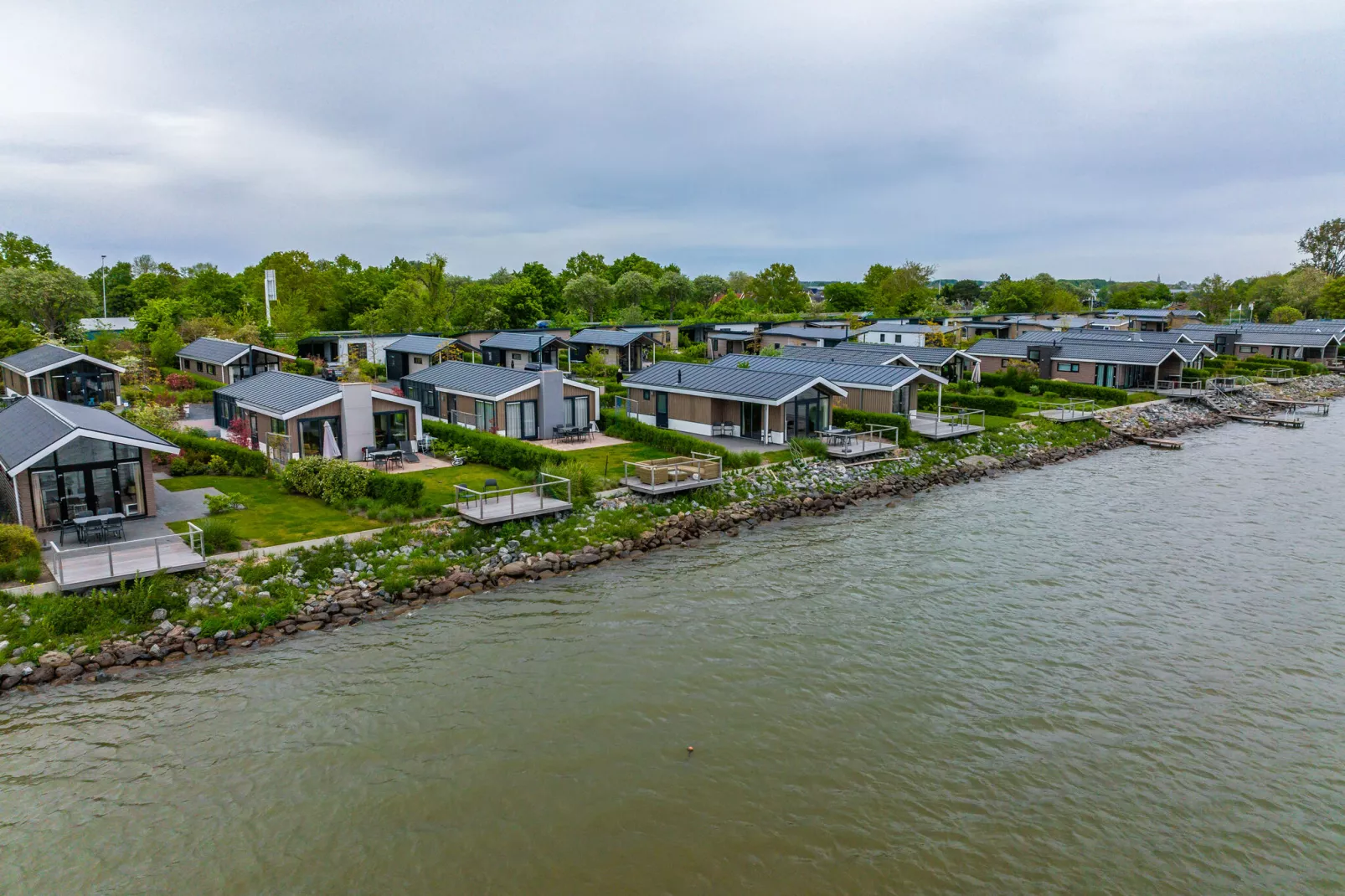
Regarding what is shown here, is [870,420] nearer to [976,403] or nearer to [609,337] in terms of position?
[976,403]

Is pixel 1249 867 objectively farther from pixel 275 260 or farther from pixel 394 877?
pixel 275 260

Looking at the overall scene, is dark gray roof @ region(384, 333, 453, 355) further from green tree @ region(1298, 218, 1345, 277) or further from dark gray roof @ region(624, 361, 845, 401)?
green tree @ region(1298, 218, 1345, 277)

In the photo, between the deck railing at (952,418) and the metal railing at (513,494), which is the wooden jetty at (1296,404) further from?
the metal railing at (513,494)

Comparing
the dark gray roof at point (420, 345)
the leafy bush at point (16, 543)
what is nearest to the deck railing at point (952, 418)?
the dark gray roof at point (420, 345)

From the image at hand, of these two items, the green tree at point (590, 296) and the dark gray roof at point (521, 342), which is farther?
the green tree at point (590, 296)

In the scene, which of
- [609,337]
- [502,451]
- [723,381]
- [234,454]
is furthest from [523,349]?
[234,454]

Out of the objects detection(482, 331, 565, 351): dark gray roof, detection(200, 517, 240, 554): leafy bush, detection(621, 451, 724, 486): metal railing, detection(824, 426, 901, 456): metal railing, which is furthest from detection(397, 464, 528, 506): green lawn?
detection(482, 331, 565, 351): dark gray roof

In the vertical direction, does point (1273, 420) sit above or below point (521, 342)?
below
